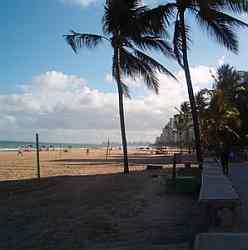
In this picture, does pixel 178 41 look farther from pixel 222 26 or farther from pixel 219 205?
pixel 219 205

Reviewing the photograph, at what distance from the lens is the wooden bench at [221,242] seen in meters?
4.75

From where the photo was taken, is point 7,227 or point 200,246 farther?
point 7,227

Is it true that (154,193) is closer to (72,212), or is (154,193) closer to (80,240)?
(72,212)

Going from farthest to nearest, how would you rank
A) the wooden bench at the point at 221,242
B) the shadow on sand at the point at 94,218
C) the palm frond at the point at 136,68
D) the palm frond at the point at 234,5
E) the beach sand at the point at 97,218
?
the palm frond at the point at 136,68 → the palm frond at the point at 234,5 → the shadow on sand at the point at 94,218 → the beach sand at the point at 97,218 → the wooden bench at the point at 221,242

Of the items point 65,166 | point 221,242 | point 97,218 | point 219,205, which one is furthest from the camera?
point 65,166

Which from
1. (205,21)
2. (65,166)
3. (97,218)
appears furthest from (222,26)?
(65,166)

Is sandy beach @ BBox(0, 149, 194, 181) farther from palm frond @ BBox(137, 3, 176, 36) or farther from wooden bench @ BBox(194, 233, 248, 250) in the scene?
wooden bench @ BBox(194, 233, 248, 250)

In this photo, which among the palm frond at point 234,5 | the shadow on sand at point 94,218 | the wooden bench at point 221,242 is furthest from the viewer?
the palm frond at point 234,5

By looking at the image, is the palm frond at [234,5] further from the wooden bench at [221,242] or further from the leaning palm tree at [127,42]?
the wooden bench at [221,242]

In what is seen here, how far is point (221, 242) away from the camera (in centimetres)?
493

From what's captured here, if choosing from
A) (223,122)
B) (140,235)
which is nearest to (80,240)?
(140,235)

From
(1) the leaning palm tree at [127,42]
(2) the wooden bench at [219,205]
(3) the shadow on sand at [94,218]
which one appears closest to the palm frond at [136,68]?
(1) the leaning palm tree at [127,42]

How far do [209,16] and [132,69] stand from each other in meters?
5.43

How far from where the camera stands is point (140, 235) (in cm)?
729
